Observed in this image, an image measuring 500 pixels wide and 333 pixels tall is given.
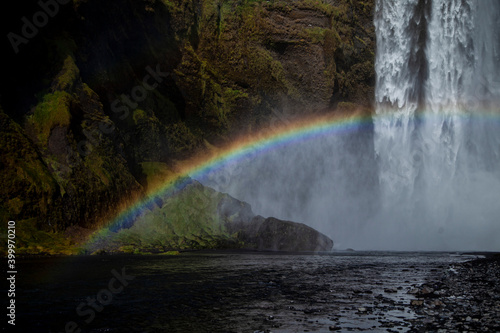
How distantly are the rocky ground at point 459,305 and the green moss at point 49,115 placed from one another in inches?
1188

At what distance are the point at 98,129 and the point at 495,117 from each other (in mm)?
48741

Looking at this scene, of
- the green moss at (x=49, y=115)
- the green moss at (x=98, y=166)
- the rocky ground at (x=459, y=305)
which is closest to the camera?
the rocky ground at (x=459, y=305)

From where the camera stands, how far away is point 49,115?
34750 mm

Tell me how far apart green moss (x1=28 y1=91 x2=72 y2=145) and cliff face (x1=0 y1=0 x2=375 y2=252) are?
0.29 feet

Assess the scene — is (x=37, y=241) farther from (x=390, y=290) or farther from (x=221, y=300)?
(x=390, y=290)

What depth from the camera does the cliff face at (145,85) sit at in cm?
3309

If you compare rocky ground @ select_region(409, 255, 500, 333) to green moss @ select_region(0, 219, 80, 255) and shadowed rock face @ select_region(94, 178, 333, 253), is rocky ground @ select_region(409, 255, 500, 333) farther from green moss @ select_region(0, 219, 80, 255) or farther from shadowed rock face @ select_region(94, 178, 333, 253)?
shadowed rock face @ select_region(94, 178, 333, 253)

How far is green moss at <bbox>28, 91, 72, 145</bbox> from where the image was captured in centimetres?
3428

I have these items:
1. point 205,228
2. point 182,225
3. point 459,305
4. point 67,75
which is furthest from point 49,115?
point 459,305

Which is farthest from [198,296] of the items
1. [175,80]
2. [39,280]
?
[175,80]

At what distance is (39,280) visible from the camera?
15.3 m

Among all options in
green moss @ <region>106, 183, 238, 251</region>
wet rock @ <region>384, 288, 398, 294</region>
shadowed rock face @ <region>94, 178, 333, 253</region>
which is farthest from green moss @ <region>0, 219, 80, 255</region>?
wet rock @ <region>384, 288, 398, 294</region>

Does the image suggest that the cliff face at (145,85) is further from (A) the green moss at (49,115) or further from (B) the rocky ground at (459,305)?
(B) the rocky ground at (459,305)

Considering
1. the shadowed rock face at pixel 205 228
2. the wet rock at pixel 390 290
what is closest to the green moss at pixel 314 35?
the shadowed rock face at pixel 205 228
